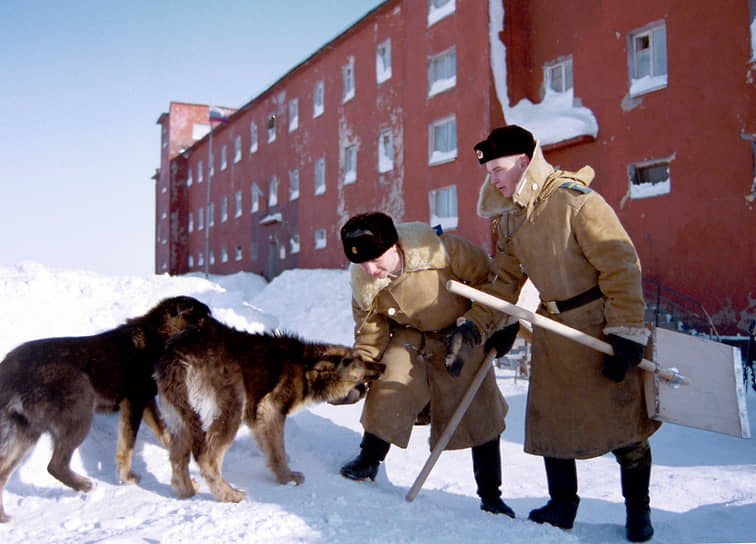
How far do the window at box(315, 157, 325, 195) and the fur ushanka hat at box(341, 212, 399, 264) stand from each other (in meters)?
22.7

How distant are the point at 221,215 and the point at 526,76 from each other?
995 inches

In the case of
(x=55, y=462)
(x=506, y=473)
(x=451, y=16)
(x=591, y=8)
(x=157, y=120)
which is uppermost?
(x=157, y=120)

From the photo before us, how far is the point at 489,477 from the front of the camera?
12.5 feet

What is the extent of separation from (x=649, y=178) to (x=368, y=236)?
12.7 meters

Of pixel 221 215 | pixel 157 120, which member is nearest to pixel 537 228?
pixel 221 215

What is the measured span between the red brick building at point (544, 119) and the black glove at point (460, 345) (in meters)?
10.8

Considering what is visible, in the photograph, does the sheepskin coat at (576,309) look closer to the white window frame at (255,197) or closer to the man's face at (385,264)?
the man's face at (385,264)

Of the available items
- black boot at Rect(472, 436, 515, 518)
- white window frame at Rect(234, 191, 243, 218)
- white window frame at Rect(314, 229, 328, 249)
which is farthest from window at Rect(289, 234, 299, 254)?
black boot at Rect(472, 436, 515, 518)

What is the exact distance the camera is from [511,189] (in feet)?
11.6

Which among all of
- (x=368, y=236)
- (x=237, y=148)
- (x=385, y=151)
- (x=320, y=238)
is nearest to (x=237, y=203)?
(x=237, y=148)

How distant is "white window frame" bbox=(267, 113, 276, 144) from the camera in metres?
30.8

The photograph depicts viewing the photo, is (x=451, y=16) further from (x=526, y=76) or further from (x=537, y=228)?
(x=537, y=228)

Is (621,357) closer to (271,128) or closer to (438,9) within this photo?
(438,9)

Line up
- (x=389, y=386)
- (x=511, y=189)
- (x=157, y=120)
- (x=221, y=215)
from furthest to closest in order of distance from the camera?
1. (x=157, y=120)
2. (x=221, y=215)
3. (x=389, y=386)
4. (x=511, y=189)
